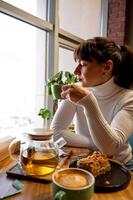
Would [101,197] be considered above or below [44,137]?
below

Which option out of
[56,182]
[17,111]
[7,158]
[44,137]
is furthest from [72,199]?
[17,111]

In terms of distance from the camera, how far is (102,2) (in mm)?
3586

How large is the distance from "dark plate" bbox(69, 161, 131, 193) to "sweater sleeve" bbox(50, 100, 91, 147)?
312 mm

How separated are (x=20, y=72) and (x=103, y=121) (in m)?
1.01

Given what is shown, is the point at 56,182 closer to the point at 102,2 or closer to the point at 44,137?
the point at 44,137

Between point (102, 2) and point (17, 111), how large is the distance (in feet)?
8.40

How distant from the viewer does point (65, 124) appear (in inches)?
Result: 50.7

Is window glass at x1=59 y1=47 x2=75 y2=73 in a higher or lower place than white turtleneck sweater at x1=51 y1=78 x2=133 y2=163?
higher

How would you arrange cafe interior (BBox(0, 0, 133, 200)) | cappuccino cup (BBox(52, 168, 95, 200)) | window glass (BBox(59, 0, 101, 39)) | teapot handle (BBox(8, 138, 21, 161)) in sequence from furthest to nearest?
window glass (BBox(59, 0, 101, 39)) < teapot handle (BBox(8, 138, 21, 161)) < cafe interior (BBox(0, 0, 133, 200)) < cappuccino cup (BBox(52, 168, 95, 200))

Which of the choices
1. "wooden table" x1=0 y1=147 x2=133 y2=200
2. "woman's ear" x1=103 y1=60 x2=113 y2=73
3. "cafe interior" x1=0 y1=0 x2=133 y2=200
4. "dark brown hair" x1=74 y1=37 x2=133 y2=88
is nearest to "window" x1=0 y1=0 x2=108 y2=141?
"cafe interior" x1=0 y1=0 x2=133 y2=200

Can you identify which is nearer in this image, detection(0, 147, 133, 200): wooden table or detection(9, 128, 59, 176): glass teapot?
detection(0, 147, 133, 200): wooden table

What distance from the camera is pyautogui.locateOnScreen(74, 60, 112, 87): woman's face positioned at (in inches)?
49.2

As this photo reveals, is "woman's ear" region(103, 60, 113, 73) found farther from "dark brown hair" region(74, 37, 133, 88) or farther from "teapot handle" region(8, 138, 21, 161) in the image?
"teapot handle" region(8, 138, 21, 161)

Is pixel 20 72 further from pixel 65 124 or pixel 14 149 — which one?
pixel 14 149
